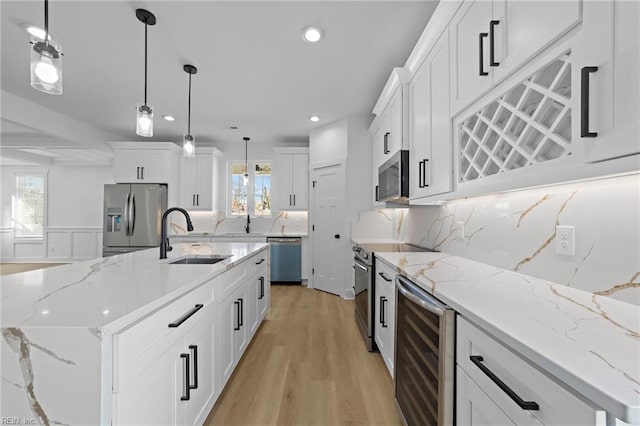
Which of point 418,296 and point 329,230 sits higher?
point 329,230

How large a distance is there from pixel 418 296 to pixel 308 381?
1.28 meters

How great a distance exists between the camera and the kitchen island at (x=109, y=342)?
0.77 metres

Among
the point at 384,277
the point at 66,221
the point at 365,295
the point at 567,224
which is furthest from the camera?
the point at 66,221

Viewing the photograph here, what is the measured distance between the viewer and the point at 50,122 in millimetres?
4020

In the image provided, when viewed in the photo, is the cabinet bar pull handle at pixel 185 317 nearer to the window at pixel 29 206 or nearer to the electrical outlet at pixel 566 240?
the electrical outlet at pixel 566 240

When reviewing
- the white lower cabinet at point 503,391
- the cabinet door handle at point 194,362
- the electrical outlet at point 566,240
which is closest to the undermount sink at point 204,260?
the cabinet door handle at point 194,362

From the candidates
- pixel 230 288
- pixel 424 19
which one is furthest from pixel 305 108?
pixel 230 288

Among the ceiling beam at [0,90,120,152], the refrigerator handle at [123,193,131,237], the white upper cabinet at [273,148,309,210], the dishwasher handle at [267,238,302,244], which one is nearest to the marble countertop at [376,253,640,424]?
the dishwasher handle at [267,238,302,244]

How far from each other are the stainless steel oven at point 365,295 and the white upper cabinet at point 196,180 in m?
3.67

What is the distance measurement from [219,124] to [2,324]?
4430mm

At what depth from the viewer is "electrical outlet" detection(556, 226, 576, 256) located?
3.74 feet

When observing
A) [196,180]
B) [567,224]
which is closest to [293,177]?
[196,180]

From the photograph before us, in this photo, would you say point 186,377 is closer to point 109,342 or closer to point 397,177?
point 109,342

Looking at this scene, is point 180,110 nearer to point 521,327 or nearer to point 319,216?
point 319,216
